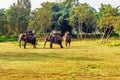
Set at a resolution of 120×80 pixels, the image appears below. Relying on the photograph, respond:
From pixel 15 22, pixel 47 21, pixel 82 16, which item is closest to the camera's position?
pixel 82 16

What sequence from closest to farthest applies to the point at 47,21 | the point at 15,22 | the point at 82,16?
the point at 82,16, the point at 47,21, the point at 15,22

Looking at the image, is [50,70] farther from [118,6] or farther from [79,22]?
[79,22]

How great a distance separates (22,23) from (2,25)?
4.43 m

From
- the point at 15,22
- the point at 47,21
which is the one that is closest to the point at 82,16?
the point at 47,21

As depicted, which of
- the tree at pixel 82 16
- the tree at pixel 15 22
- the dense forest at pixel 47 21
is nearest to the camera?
the tree at pixel 82 16

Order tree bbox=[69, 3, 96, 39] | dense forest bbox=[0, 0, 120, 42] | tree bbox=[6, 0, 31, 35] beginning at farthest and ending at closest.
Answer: tree bbox=[6, 0, 31, 35] < dense forest bbox=[0, 0, 120, 42] < tree bbox=[69, 3, 96, 39]

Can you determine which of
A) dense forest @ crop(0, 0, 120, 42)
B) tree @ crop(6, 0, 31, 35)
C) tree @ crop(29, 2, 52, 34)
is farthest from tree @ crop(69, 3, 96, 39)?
tree @ crop(6, 0, 31, 35)

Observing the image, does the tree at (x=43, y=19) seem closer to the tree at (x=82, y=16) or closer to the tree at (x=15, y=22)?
the tree at (x=15, y=22)

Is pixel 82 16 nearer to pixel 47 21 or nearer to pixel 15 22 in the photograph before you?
pixel 47 21

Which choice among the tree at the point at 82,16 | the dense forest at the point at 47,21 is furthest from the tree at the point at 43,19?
the tree at the point at 82,16

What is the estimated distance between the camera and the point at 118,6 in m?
56.9

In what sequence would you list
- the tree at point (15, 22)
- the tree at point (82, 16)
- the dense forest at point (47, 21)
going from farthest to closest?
the tree at point (15, 22), the dense forest at point (47, 21), the tree at point (82, 16)

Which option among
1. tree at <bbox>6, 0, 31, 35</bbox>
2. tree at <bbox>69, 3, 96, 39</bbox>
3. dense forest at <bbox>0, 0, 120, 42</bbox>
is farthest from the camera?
tree at <bbox>6, 0, 31, 35</bbox>

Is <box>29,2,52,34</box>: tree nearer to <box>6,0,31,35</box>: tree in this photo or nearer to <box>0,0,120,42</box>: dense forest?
<box>0,0,120,42</box>: dense forest
